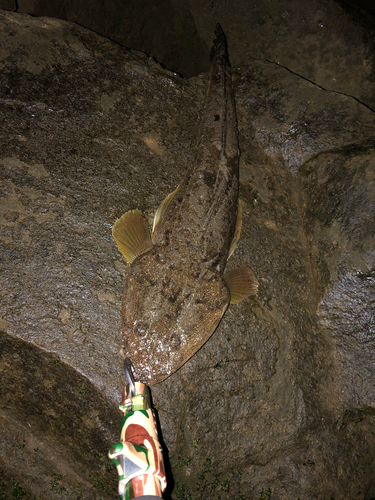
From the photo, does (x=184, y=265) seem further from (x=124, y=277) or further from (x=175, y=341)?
(x=175, y=341)

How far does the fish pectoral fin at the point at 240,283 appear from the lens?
9.84ft

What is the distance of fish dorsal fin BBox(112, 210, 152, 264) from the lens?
291 centimetres

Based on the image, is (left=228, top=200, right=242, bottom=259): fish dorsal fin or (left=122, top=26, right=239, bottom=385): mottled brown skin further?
(left=228, top=200, right=242, bottom=259): fish dorsal fin

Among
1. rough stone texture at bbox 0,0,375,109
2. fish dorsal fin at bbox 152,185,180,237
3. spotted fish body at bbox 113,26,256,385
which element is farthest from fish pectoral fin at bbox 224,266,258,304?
rough stone texture at bbox 0,0,375,109

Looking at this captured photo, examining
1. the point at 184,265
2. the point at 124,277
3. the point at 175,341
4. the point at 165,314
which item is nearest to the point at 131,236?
the point at 124,277

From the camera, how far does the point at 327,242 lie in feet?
10.8

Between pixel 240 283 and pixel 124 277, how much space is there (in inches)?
36.8

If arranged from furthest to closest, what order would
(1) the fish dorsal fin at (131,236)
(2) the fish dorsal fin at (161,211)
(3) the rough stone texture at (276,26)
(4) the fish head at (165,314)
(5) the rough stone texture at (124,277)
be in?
(3) the rough stone texture at (276,26) → (2) the fish dorsal fin at (161,211) → (1) the fish dorsal fin at (131,236) → (5) the rough stone texture at (124,277) → (4) the fish head at (165,314)

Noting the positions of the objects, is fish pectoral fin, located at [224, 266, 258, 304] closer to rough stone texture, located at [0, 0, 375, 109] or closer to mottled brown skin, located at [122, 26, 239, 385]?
mottled brown skin, located at [122, 26, 239, 385]

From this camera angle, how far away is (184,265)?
289cm

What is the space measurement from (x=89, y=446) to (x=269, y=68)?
420cm

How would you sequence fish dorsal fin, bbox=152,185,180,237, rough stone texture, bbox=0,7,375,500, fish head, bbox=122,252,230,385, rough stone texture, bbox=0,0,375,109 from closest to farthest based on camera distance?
1. fish head, bbox=122,252,230,385
2. rough stone texture, bbox=0,7,375,500
3. fish dorsal fin, bbox=152,185,180,237
4. rough stone texture, bbox=0,0,375,109

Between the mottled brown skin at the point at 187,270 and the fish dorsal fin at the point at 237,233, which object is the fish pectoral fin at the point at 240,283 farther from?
the fish dorsal fin at the point at 237,233

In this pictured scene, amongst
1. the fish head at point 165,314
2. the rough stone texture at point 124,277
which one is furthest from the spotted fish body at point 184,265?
the rough stone texture at point 124,277
